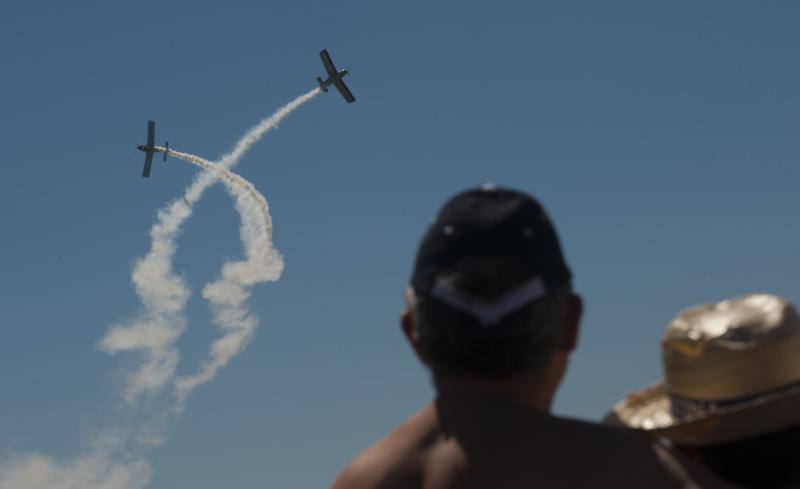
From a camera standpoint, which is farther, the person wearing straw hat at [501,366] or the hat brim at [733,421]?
the hat brim at [733,421]

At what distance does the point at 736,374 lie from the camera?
15.8ft

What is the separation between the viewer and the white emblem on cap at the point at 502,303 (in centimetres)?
439

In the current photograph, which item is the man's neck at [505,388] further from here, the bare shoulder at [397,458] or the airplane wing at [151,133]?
the airplane wing at [151,133]

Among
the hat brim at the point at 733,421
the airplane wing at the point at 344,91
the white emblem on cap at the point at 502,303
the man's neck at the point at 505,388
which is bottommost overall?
the hat brim at the point at 733,421

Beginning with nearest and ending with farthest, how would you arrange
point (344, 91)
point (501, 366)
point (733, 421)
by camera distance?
point (501, 366) → point (733, 421) → point (344, 91)

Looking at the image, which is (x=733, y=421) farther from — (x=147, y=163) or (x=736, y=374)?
(x=147, y=163)

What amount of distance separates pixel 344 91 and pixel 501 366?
76024 mm

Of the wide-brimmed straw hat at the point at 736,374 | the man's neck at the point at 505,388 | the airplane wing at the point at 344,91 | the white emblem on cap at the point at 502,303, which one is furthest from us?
the airplane wing at the point at 344,91

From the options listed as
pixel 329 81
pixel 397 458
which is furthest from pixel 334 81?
pixel 397 458

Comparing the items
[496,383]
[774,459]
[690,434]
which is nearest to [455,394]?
[496,383]

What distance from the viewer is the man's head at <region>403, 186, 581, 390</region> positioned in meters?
4.42

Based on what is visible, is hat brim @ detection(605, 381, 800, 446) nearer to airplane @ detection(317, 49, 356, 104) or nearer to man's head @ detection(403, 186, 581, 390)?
man's head @ detection(403, 186, 581, 390)

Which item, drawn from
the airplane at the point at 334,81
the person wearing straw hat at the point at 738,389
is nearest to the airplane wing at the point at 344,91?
the airplane at the point at 334,81

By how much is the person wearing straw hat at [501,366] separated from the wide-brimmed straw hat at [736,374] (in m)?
0.40
